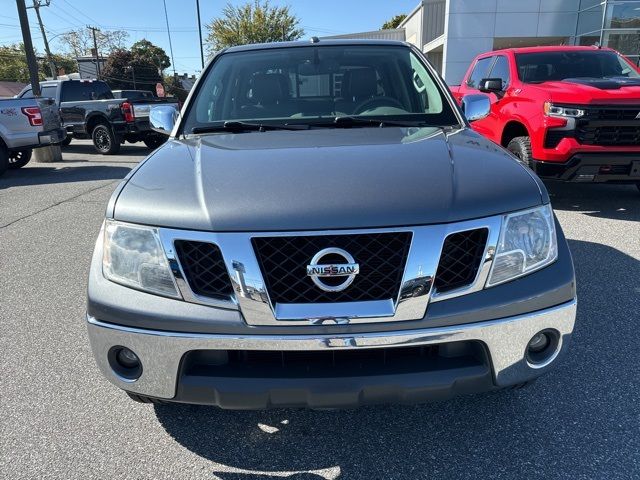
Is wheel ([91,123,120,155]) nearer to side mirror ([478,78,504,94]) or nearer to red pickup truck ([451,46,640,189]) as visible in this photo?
side mirror ([478,78,504,94])

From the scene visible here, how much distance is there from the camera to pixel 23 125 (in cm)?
947

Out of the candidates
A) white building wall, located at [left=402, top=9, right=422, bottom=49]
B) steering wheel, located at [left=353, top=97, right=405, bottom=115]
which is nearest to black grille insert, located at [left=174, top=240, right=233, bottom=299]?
steering wheel, located at [left=353, top=97, right=405, bottom=115]

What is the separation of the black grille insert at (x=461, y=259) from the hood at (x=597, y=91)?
4.32m

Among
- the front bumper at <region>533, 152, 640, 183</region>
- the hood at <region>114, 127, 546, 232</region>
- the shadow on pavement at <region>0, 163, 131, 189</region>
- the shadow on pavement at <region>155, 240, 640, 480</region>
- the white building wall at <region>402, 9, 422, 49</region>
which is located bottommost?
the shadow on pavement at <region>0, 163, 131, 189</region>

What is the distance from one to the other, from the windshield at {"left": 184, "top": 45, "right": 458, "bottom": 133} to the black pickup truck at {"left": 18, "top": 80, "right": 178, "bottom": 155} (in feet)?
31.2

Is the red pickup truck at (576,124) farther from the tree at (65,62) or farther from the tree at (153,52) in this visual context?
the tree at (65,62)

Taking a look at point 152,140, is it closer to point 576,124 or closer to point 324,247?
point 576,124

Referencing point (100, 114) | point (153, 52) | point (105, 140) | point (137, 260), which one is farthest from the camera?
point (153, 52)

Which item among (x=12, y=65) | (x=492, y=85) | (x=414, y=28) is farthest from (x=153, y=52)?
(x=492, y=85)

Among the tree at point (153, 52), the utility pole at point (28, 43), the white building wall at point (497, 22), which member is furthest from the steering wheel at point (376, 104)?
the tree at point (153, 52)

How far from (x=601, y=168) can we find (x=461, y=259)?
4.35 metres

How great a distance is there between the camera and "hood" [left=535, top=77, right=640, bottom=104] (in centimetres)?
505

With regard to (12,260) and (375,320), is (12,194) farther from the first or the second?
(375,320)

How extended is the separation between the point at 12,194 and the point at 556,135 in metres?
8.01
